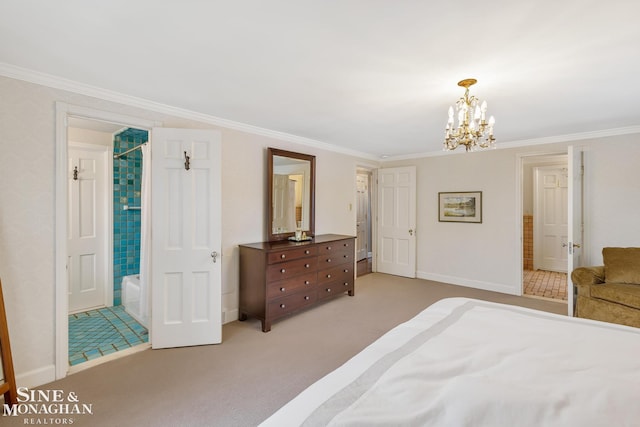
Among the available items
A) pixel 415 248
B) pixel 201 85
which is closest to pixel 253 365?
pixel 201 85

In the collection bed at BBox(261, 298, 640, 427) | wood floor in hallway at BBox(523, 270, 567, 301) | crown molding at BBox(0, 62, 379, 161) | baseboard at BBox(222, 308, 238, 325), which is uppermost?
crown molding at BBox(0, 62, 379, 161)

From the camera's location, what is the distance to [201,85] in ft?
8.13

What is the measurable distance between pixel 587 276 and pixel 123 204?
581cm

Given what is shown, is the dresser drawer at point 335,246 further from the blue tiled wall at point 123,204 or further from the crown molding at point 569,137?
the blue tiled wall at point 123,204


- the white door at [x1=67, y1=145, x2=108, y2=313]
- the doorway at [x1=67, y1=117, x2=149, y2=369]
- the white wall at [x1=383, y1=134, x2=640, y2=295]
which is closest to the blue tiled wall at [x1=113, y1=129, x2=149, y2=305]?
the doorway at [x1=67, y1=117, x2=149, y2=369]

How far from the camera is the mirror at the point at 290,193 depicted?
12.9 ft

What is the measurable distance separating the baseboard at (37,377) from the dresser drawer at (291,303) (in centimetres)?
184

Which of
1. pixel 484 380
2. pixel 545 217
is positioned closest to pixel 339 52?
pixel 484 380

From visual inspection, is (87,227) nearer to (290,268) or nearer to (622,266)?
(290,268)

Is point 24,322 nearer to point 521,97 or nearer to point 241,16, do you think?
point 241,16

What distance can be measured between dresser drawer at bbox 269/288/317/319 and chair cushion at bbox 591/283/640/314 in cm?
307

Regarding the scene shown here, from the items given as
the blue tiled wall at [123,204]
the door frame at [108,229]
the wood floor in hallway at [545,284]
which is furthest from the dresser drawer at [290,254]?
the wood floor in hallway at [545,284]

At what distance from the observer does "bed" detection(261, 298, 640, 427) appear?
94 centimetres

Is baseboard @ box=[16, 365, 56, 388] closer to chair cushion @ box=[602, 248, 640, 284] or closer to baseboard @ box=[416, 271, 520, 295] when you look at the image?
baseboard @ box=[416, 271, 520, 295]
